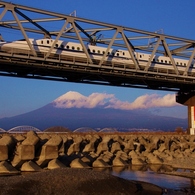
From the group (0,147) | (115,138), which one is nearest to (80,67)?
(115,138)

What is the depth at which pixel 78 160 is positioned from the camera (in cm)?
2445

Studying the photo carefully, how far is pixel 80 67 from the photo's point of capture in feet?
129

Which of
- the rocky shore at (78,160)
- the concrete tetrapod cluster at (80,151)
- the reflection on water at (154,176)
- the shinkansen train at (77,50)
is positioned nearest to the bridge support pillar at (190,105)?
the shinkansen train at (77,50)

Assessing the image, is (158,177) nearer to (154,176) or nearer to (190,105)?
(154,176)

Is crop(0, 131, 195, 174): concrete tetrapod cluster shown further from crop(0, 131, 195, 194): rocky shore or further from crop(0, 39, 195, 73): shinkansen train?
crop(0, 39, 195, 73): shinkansen train

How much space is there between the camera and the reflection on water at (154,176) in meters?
20.0

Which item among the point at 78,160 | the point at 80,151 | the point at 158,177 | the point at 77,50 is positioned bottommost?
the point at 158,177

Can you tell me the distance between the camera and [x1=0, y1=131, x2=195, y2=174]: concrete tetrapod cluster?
22.8 m

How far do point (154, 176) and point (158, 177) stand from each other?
37cm

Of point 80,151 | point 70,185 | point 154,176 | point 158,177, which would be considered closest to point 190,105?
point 80,151

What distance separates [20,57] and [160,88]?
2347cm

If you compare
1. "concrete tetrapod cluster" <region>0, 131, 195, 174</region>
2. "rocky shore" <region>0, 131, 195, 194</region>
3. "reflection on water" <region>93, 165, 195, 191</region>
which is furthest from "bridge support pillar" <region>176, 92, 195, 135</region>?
"reflection on water" <region>93, 165, 195, 191</region>

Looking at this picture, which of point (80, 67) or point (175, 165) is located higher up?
point (80, 67)

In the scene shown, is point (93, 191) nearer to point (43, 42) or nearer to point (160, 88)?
point (43, 42)
